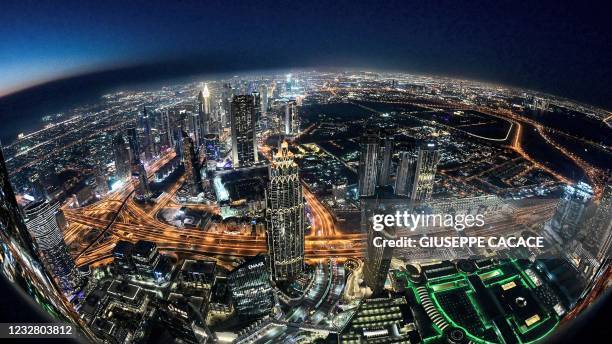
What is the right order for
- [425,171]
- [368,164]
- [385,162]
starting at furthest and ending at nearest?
[385,162], [368,164], [425,171]

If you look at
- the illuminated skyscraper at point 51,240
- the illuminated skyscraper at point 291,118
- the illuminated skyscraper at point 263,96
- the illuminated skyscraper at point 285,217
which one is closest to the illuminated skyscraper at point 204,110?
the illuminated skyscraper at point 263,96

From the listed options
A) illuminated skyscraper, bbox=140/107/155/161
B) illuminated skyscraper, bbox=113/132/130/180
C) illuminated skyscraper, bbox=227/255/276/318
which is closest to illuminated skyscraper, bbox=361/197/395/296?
illuminated skyscraper, bbox=227/255/276/318

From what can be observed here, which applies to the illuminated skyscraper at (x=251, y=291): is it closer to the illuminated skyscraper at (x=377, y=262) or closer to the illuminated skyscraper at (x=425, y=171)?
the illuminated skyscraper at (x=377, y=262)

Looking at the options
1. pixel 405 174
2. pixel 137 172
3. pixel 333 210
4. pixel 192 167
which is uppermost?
pixel 405 174

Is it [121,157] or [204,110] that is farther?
[204,110]

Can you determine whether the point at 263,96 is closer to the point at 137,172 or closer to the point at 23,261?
the point at 137,172

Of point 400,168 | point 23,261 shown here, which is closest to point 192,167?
point 400,168
